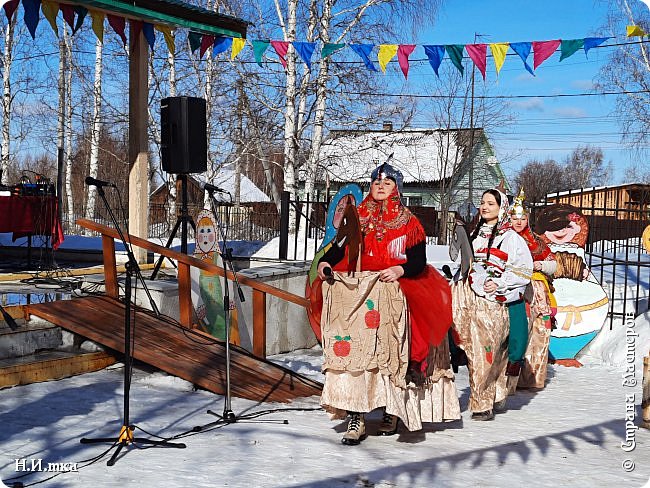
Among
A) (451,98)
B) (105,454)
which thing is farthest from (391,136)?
(105,454)

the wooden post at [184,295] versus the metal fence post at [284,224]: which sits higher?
the metal fence post at [284,224]

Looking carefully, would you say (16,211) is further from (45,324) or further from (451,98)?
(451,98)

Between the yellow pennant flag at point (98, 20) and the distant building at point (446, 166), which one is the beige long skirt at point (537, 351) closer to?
the yellow pennant flag at point (98, 20)

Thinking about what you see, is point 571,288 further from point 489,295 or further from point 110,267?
point 110,267

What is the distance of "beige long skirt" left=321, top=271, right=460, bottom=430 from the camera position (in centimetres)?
515

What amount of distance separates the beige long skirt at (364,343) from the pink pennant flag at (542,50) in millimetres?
5950

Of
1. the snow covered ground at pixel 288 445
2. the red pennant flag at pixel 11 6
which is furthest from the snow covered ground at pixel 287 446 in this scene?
the red pennant flag at pixel 11 6

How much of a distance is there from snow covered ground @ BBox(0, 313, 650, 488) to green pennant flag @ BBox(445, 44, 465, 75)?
5.25m

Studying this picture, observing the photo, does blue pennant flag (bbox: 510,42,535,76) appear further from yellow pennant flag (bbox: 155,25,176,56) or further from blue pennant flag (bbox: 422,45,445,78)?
yellow pennant flag (bbox: 155,25,176,56)

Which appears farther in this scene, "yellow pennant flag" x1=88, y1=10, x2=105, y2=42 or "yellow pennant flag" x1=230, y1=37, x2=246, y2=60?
"yellow pennant flag" x1=230, y1=37, x2=246, y2=60

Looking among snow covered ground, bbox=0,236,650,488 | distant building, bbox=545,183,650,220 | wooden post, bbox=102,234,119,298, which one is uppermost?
distant building, bbox=545,183,650,220

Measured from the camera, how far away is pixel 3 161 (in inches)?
792

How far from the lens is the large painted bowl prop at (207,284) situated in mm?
8242

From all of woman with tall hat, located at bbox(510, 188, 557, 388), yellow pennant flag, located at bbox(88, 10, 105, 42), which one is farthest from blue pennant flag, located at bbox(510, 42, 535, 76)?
yellow pennant flag, located at bbox(88, 10, 105, 42)
